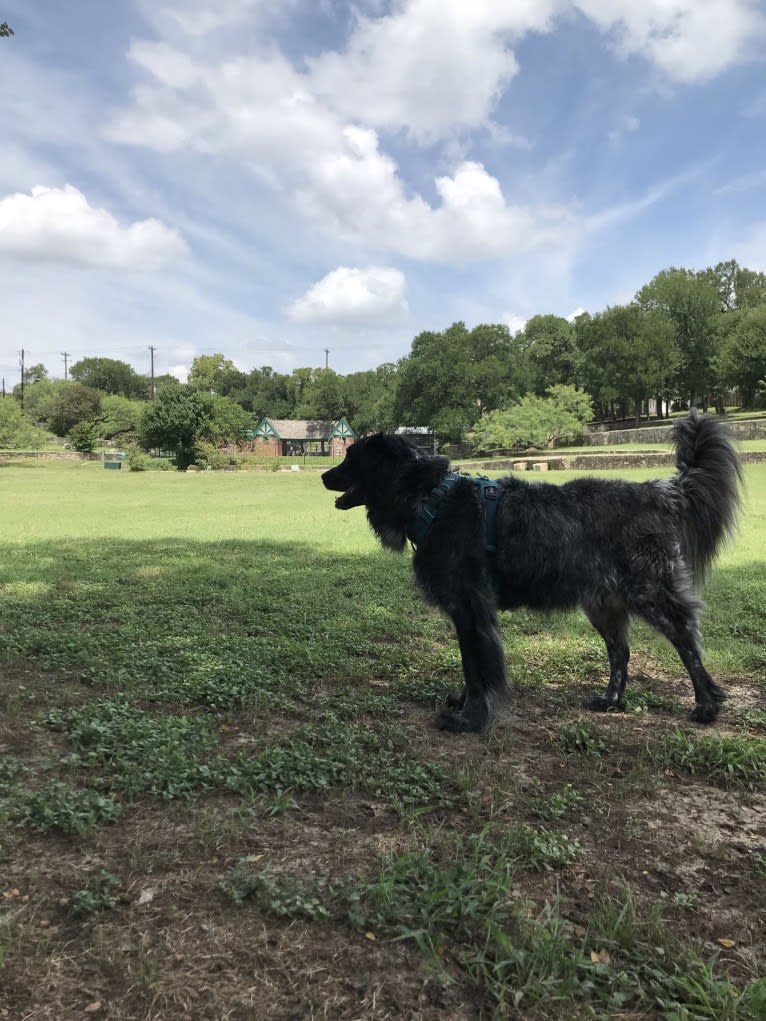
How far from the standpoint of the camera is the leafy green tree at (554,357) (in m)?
77.8

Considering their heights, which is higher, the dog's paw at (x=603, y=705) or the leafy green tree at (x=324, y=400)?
the leafy green tree at (x=324, y=400)

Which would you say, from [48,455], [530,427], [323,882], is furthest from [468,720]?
[48,455]

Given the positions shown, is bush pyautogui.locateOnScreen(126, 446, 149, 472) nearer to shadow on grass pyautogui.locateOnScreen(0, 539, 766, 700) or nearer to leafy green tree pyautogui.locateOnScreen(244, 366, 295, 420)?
shadow on grass pyautogui.locateOnScreen(0, 539, 766, 700)

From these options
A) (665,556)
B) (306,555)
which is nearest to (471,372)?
(306,555)

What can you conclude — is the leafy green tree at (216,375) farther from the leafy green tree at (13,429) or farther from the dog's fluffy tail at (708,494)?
the dog's fluffy tail at (708,494)

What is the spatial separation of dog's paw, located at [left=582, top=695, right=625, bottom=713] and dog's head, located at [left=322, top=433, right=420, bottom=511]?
211 cm

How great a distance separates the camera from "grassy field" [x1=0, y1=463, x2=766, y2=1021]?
2008mm

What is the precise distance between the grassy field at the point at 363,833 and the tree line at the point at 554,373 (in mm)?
52377

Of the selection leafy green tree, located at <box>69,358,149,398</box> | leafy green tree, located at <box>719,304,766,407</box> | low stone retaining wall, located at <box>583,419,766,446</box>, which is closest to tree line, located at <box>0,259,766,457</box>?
leafy green tree, located at <box>719,304,766,407</box>

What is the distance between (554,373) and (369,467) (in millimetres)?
78107

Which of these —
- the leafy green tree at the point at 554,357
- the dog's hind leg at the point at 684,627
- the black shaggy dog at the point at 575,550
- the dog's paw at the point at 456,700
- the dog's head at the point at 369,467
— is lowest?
the dog's paw at the point at 456,700

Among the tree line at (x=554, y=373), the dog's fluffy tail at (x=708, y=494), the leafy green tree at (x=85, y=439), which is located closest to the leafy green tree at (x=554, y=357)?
the tree line at (x=554, y=373)

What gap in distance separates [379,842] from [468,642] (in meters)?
1.68

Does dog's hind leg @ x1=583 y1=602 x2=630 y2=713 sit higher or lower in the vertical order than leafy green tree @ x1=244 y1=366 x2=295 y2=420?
lower
